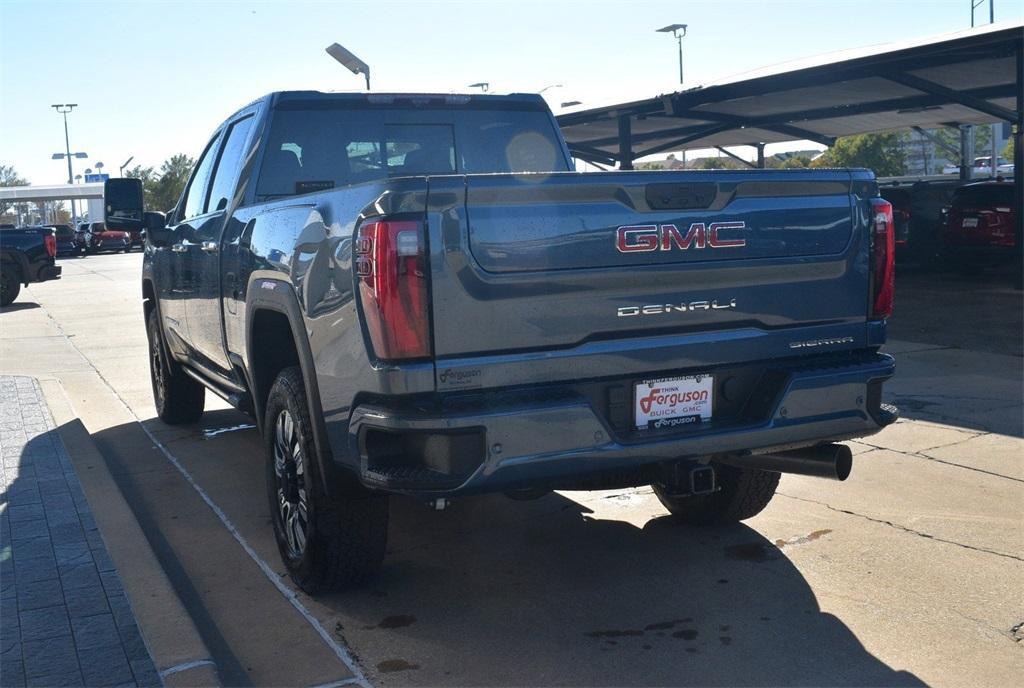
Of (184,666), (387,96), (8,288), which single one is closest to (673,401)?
(184,666)

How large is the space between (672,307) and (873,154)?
236 feet

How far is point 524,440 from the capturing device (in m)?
3.66

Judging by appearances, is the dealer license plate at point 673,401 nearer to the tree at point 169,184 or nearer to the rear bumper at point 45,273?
the rear bumper at point 45,273

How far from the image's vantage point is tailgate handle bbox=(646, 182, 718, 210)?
12.9ft

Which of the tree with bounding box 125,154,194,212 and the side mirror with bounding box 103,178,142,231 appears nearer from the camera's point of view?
the side mirror with bounding box 103,178,142,231

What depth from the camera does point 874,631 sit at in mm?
4109

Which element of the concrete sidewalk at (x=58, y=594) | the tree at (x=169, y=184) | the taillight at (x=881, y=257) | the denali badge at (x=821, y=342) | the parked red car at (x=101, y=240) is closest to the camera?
the concrete sidewalk at (x=58, y=594)

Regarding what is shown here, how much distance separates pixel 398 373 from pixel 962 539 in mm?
2977

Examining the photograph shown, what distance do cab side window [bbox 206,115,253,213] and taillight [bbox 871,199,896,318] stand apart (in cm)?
328

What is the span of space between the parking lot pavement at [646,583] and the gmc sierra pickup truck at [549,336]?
42 cm

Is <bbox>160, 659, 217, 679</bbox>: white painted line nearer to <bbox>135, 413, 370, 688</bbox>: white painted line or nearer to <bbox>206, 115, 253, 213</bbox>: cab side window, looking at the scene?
<bbox>135, 413, 370, 688</bbox>: white painted line

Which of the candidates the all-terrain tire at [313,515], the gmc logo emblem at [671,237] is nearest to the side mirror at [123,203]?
the all-terrain tire at [313,515]

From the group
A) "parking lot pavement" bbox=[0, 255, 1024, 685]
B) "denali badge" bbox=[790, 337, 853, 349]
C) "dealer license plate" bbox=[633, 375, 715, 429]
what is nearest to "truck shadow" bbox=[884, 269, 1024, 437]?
"parking lot pavement" bbox=[0, 255, 1024, 685]

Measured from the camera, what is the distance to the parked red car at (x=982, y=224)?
1775 cm
